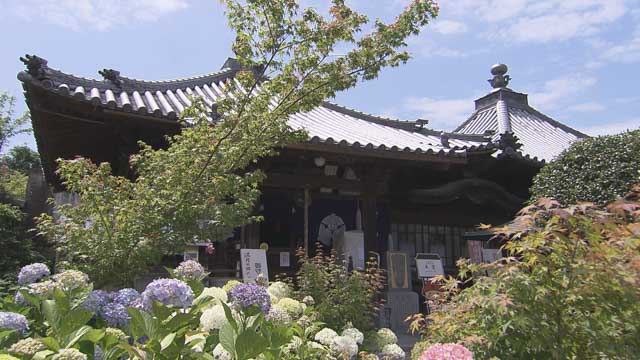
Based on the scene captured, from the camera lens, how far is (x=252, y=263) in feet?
22.7

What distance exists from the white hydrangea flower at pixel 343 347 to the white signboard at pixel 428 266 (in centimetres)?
616

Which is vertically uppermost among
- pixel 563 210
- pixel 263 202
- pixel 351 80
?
pixel 351 80

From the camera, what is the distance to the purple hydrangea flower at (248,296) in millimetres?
2334

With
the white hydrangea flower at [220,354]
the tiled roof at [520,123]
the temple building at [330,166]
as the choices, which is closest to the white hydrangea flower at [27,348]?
the white hydrangea flower at [220,354]

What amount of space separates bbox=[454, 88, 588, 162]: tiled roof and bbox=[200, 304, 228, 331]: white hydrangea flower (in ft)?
44.7

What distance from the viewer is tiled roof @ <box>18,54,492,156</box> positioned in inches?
→ 234

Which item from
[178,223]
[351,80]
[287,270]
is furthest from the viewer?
[287,270]

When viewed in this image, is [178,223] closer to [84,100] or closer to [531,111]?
[84,100]

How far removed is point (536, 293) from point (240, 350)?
1390mm

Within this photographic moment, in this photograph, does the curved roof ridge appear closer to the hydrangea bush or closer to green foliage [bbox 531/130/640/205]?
green foliage [bbox 531/130/640/205]

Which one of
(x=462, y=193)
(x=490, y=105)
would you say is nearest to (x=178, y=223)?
(x=462, y=193)

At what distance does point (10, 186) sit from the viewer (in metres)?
19.8

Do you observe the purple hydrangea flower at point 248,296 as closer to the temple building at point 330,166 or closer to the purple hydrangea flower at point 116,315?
the purple hydrangea flower at point 116,315

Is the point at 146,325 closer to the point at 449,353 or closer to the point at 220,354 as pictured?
the point at 220,354
